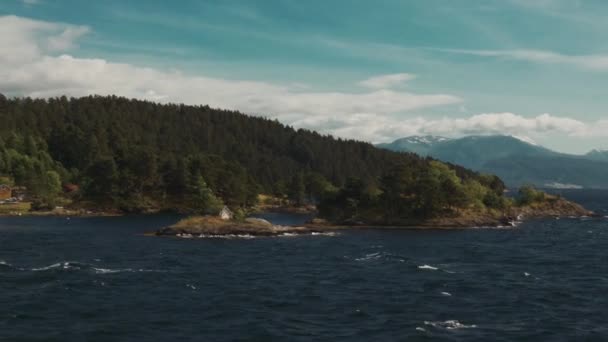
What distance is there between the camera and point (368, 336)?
50250 millimetres

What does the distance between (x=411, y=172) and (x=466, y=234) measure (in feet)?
112

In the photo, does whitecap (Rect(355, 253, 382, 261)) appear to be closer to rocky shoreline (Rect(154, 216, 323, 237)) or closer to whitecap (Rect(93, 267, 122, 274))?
rocky shoreline (Rect(154, 216, 323, 237))

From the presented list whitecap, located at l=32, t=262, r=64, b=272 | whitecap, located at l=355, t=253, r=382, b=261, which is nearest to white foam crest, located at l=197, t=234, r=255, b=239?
whitecap, located at l=355, t=253, r=382, b=261

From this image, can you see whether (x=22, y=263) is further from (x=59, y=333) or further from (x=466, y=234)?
(x=466, y=234)

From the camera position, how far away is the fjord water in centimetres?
5238

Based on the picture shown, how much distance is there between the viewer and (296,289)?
71.4m

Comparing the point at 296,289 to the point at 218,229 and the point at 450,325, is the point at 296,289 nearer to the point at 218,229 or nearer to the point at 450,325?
the point at 450,325

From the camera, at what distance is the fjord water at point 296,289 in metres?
52.4

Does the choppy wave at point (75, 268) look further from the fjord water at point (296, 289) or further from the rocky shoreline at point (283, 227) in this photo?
the rocky shoreline at point (283, 227)

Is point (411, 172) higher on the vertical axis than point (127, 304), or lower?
higher

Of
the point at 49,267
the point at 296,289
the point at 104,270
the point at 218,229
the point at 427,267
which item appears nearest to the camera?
the point at 296,289

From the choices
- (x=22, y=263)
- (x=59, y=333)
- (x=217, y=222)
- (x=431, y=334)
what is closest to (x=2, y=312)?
(x=59, y=333)

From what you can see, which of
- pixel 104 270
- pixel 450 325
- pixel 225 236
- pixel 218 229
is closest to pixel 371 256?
pixel 104 270

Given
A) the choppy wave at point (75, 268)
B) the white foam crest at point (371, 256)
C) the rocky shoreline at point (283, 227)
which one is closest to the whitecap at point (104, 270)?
the choppy wave at point (75, 268)
